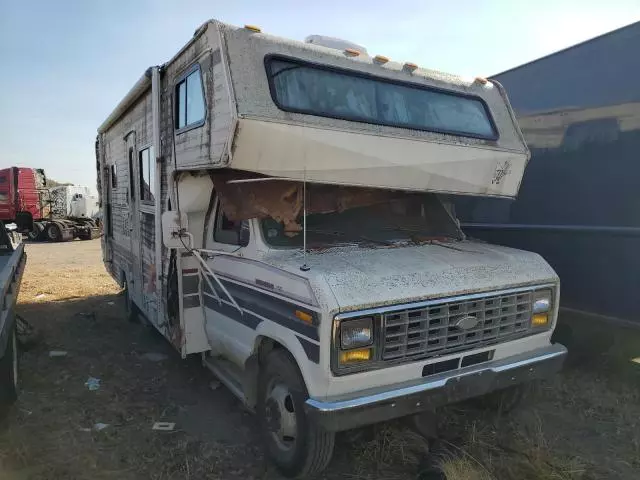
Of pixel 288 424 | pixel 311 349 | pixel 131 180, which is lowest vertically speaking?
pixel 288 424

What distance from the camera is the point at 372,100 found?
419 centimetres

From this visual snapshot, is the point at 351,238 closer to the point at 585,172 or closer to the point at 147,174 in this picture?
the point at 585,172

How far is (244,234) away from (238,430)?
1663 millimetres

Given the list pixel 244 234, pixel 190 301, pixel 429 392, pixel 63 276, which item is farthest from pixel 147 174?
pixel 63 276

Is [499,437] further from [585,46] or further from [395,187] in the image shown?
[585,46]

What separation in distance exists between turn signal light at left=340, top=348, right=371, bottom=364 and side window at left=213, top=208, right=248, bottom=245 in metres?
1.46

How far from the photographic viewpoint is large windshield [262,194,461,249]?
13.1ft

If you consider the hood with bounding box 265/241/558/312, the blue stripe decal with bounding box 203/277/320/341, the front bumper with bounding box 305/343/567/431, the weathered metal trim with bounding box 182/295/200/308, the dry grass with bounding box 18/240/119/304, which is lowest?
the dry grass with bounding box 18/240/119/304

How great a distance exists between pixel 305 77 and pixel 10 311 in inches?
124

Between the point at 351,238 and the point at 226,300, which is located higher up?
the point at 351,238

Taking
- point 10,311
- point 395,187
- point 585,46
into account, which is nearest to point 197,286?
point 10,311

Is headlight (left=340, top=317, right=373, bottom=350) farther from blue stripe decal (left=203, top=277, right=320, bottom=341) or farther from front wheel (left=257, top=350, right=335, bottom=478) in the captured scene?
front wheel (left=257, top=350, right=335, bottom=478)

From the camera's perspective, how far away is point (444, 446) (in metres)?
3.72

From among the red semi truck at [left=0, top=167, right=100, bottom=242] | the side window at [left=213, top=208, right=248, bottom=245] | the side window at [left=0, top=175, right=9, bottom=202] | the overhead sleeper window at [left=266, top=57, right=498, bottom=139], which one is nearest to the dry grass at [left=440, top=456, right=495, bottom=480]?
the side window at [left=213, top=208, right=248, bottom=245]
